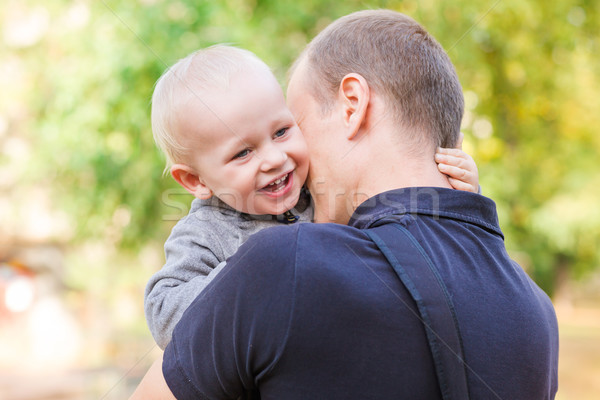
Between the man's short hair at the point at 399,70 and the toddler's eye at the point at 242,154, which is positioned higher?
the man's short hair at the point at 399,70

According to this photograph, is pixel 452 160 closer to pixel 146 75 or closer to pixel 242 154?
pixel 242 154

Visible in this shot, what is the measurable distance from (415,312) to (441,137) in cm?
52

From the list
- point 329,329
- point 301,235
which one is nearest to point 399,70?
point 301,235

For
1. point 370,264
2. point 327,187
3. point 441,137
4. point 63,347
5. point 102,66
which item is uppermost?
point 102,66

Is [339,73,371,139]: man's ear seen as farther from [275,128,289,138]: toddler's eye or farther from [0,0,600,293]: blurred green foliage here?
[0,0,600,293]: blurred green foliage

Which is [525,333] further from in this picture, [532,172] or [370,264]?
[532,172]

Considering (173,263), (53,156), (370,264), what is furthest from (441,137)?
(53,156)

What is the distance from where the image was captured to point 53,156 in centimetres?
552

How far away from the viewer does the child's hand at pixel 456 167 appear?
52.1 inches

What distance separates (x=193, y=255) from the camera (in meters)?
1.46

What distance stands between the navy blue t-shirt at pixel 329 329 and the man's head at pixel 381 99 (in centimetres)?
31

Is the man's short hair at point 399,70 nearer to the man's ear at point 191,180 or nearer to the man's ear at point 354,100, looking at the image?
the man's ear at point 354,100

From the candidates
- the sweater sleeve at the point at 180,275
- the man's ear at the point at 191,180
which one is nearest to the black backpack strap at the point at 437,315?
the sweater sleeve at the point at 180,275

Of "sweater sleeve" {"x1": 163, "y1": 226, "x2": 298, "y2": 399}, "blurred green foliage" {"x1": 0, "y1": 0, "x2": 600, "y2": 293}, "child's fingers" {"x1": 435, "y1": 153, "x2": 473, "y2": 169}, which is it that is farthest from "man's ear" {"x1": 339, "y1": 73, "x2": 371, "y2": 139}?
"blurred green foliage" {"x1": 0, "y1": 0, "x2": 600, "y2": 293}
